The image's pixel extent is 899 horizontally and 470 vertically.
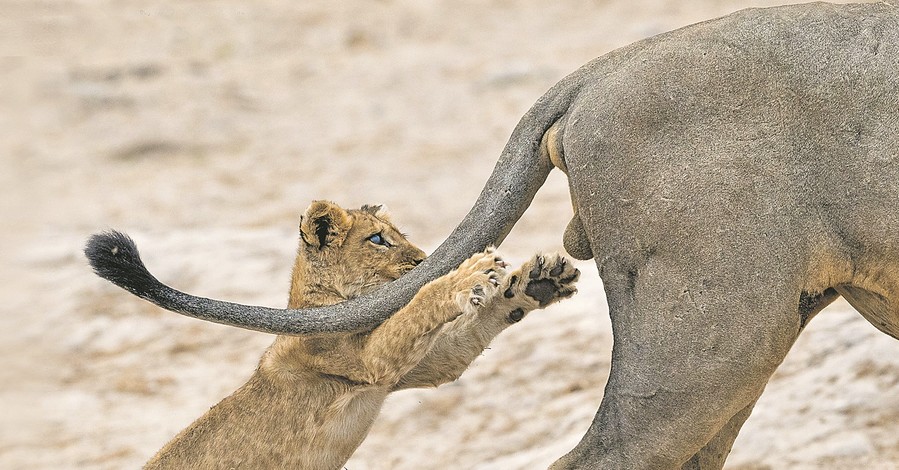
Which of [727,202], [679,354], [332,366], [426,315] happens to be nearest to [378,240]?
[332,366]

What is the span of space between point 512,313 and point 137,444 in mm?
4029

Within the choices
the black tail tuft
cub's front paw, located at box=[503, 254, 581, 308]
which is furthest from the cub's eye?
the black tail tuft

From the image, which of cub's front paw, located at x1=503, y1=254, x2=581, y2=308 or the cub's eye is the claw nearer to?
cub's front paw, located at x1=503, y1=254, x2=581, y2=308

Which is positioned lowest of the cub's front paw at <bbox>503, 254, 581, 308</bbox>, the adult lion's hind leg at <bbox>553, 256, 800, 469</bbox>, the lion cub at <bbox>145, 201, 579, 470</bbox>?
the adult lion's hind leg at <bbox>553, 256, 800, 469</bbox>

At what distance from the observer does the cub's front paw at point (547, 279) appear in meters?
4.75

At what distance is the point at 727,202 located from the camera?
4.08 meters

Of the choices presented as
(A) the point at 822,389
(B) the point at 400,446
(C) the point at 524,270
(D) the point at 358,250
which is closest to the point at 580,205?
(C) the point at 524,270

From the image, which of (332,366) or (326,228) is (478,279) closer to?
(332,366)

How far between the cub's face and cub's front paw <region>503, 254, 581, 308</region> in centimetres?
83

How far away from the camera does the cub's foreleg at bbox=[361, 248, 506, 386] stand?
469 centimetres

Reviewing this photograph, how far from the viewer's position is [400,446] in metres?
7.63

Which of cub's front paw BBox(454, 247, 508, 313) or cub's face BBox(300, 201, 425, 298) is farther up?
cub's face BBox(300, 201, 425, 298)

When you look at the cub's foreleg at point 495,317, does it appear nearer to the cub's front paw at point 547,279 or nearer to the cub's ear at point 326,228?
the cub's front paw at point 547,279

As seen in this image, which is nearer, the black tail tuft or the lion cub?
the black tail tuft
